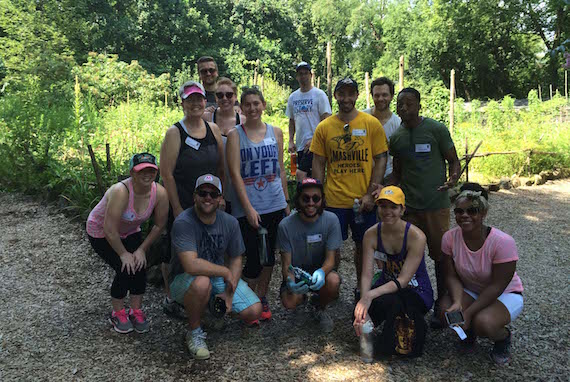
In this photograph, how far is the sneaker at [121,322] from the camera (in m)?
3.21

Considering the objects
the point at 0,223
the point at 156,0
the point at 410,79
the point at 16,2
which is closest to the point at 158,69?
the point at 156,0

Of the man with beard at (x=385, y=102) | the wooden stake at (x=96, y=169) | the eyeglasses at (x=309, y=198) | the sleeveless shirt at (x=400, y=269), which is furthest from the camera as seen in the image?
the wooden stake at (x=96, y=169)

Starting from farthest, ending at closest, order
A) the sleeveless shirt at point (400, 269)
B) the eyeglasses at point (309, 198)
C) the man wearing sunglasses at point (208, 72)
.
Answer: the man wearing sunglasses at point (208, 72) < the eyeglasses at point (309, 198) < the sleeveless shirt at point (400, 269)

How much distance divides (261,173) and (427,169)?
3.94 ft

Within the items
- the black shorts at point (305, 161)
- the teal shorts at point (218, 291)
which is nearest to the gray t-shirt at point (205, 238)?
the teal shorts at point (218, 291)

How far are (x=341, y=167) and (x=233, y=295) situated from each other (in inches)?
47.4

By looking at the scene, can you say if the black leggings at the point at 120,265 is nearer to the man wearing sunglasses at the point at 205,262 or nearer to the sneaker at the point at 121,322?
the sneaker at the point at 121,322

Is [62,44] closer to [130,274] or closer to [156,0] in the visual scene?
[156,0]

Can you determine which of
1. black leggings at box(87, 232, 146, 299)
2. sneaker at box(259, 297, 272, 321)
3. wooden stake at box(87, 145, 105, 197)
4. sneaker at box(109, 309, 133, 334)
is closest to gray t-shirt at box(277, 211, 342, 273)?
sneaker at box(259, 297, 272, 321)

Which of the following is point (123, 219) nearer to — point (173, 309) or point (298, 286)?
point (173, 309)

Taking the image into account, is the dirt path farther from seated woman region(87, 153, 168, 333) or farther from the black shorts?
the black shorts

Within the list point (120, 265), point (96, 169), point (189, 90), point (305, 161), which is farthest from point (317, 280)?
point (96, 169)

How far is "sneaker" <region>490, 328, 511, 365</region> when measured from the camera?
8.96ft

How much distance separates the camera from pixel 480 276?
2777 millimetres
